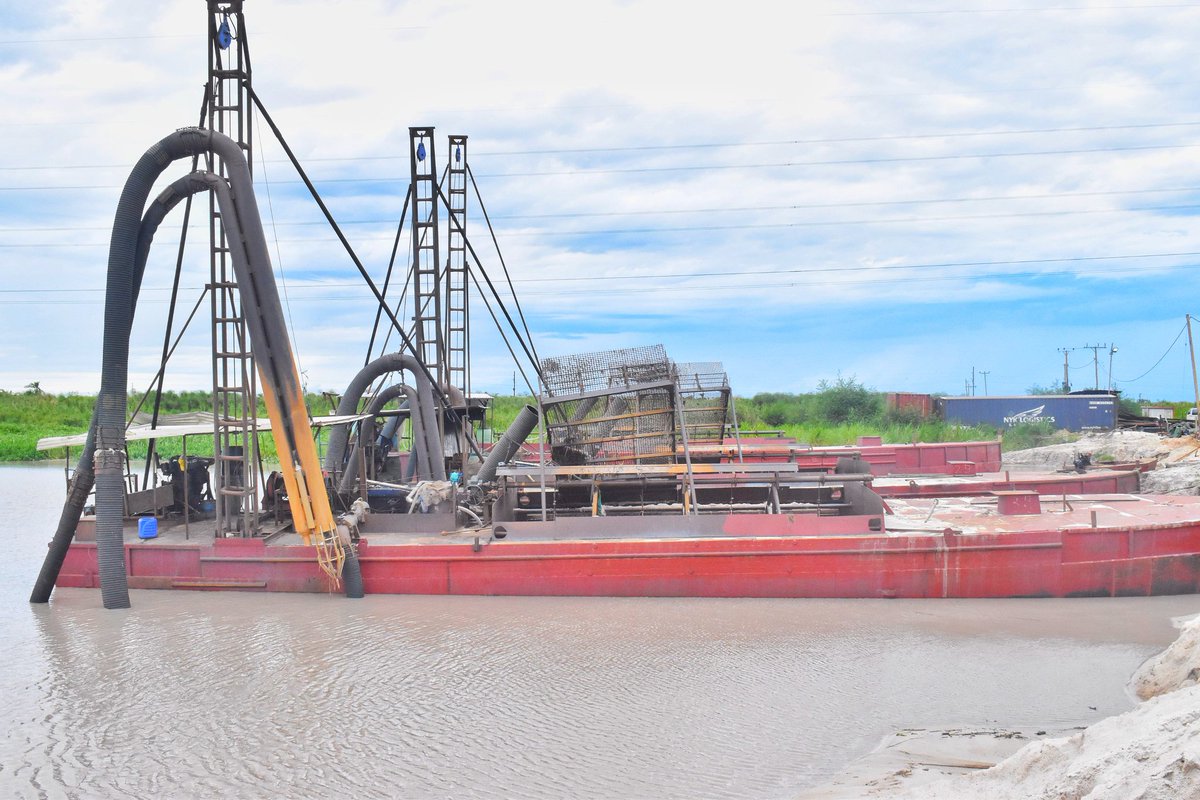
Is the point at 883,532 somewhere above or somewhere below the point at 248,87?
below

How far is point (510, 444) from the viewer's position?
17297mm

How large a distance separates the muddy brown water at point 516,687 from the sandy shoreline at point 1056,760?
445 mm

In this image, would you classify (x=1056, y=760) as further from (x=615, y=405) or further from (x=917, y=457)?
(x=917, y=457)

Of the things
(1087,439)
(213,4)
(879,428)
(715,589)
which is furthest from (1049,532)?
(879,428)

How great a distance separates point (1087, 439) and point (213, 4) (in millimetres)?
31649

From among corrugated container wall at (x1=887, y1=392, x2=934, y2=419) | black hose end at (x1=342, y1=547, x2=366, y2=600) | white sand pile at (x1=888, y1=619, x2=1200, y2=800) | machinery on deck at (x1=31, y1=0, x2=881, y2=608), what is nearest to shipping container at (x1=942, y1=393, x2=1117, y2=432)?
corrugated container wall at (x1=887, y1=392, x2=934, y2=419)

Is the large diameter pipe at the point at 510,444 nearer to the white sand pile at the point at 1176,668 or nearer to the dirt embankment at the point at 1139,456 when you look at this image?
the white sand pile at the point at 1176,668

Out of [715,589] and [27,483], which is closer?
[715,589]

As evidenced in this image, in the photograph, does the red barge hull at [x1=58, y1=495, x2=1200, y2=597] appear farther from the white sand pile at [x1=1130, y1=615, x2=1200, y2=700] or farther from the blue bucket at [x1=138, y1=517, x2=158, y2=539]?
Answer: the white sand pile at [x1=1130, y1=615, x2=1200, y2=700]

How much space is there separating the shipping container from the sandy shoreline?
3880 centimetres

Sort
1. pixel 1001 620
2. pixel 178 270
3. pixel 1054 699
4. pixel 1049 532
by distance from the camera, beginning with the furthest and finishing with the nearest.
Answer: 1. pixel 178 270
2. pixel 1049 532
3. pixel 1001 620
4. pixel 1054 699

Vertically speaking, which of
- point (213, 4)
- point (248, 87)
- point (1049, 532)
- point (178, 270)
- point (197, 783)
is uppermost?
point (213, 4)

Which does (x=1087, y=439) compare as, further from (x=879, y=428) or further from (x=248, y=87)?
(x=248, y=87)

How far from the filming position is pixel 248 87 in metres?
14.3
